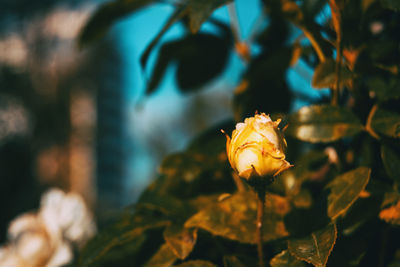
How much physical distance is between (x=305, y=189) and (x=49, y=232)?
0.29 meters

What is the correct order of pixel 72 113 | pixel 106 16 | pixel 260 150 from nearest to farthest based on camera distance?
1. pixel 260 150
2. pixel 106 16
3. pixel 72 113

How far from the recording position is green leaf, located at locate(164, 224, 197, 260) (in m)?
0.22

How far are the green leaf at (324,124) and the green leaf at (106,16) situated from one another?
0.22 meters

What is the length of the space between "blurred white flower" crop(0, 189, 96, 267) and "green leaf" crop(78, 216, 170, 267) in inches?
5.8

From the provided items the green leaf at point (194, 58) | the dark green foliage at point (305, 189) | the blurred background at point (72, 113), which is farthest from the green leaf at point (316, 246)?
the blurred background at point (72, 113)

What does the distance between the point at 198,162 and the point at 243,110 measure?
0.09 meters

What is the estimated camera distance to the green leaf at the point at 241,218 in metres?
0.21

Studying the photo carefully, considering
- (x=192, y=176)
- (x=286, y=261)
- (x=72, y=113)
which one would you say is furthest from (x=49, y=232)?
(x=72, y=113)

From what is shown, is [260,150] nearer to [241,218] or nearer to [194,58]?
[241,218]

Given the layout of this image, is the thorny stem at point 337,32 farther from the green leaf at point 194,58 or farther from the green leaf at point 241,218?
the green leaf at point 194,58

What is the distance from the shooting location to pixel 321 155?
0.28 metres

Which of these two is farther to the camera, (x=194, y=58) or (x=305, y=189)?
(x=194, y=58)

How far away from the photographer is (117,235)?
0.76 ft

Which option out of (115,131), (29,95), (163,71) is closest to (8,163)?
(29,95)
